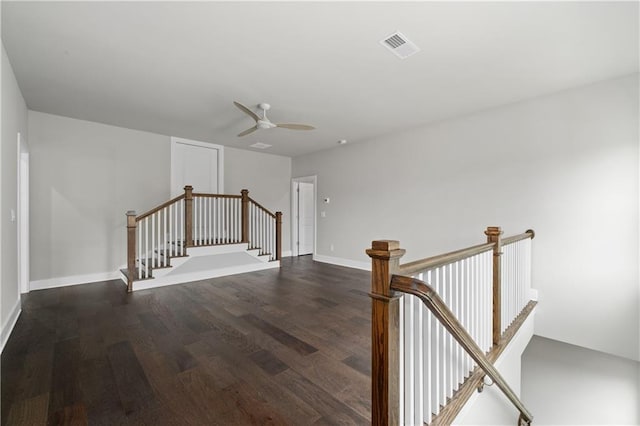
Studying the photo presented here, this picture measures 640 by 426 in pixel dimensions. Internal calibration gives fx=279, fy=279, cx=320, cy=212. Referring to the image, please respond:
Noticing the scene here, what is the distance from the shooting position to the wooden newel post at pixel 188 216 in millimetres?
4948

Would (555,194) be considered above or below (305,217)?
above

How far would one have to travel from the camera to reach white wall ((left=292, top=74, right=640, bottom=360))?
10.2 ft

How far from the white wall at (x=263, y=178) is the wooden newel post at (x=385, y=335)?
5827 millimetres

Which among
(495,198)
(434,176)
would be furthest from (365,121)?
(495,198)

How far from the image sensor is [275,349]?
100 inches

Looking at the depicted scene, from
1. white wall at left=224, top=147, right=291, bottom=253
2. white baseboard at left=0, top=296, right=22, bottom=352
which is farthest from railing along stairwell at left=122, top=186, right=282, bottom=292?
white baseboard at left=0, top=296, right=22, bottom=352

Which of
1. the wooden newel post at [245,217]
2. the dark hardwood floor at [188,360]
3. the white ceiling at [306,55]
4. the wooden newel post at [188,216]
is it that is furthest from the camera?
the wooden newel post at [245,217]

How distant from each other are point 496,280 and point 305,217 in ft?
19.0

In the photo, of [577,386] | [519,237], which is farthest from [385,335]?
[577,386]

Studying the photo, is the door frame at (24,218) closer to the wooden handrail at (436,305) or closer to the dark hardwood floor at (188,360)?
the dark hardwood floor at (188,360)

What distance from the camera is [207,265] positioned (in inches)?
208

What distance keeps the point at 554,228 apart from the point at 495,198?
79cm

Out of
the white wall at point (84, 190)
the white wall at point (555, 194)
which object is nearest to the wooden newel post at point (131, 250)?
the white wall at point (84, 190)

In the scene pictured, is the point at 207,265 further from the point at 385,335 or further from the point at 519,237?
the point at 519,237
